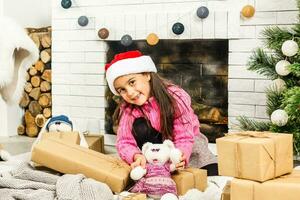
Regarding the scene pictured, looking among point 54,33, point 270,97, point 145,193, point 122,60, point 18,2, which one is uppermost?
point 18,2

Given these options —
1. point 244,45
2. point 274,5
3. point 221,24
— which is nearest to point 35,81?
point 221,24

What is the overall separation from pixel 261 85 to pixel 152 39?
0.71 meters

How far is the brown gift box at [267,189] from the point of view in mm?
1432

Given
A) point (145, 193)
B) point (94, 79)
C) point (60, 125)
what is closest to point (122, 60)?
point (145, 193)

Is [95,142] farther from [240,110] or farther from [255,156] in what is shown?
[255,156]

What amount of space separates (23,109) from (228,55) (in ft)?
5.20

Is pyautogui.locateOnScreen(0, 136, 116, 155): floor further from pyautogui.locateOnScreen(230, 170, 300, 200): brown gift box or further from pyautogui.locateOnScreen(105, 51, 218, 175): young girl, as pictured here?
pyautogui.locateOnScreen(230, 170, 300, 200): brown gift box

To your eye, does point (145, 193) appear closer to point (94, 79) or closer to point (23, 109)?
point (94, 79)

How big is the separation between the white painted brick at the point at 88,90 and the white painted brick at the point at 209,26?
2.56 ft

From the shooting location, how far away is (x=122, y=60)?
2.00m

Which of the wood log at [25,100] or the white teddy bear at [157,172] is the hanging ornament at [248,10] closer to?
the white teddy bear at [157,172]

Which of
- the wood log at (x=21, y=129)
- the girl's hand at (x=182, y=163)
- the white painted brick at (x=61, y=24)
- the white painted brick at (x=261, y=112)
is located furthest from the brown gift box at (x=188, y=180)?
the wood log at (x=21, y=129)

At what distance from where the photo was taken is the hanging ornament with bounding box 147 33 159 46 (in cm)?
292

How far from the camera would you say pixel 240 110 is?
2.80 meters
